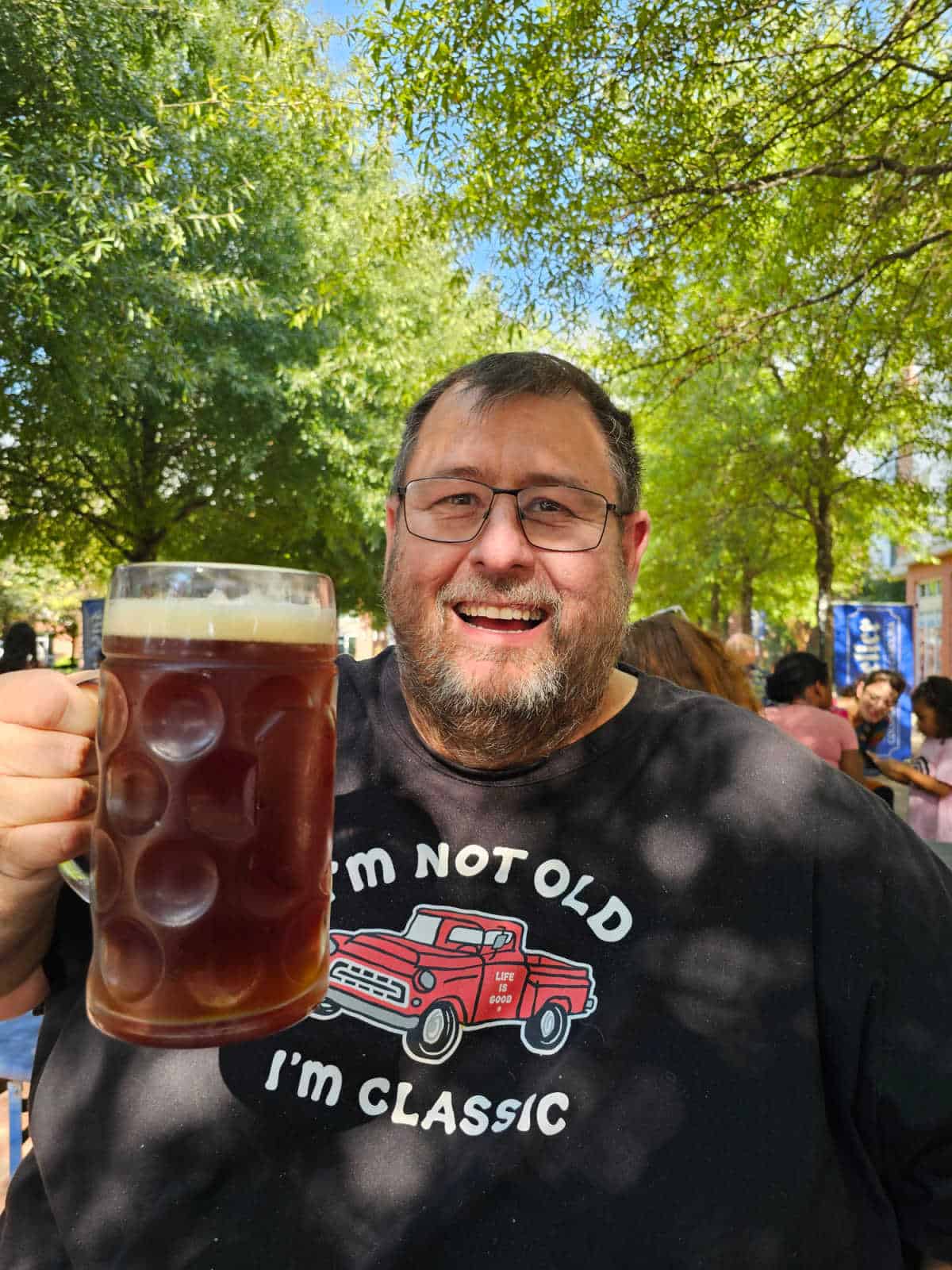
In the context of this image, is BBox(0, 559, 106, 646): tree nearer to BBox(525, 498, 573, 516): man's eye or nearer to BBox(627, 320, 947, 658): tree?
BBox(627, 320, 947, 658): tree

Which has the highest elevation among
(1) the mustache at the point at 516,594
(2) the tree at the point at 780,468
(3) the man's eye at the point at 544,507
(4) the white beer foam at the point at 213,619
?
(2) the tree at the point at 780,468

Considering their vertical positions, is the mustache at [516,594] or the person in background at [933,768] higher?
the mustache at [516,594]

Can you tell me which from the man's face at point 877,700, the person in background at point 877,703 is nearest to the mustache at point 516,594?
the person in background at point 877,703

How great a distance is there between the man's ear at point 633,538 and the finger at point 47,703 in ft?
3.59

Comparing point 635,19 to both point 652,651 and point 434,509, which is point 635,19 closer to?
point 652,651

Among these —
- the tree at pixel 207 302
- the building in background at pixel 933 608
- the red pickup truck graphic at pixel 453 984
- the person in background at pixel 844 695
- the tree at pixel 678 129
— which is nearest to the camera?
the red pickup truck graphic at pixel 453 984

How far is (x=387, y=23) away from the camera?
200 inches

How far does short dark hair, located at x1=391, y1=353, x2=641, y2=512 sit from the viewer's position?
1.75 m

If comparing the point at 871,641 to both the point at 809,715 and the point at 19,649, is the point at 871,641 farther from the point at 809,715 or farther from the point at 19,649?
the point at 19,649

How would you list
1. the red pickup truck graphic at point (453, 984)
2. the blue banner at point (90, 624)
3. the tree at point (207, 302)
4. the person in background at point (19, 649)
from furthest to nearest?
the blue banner at point (90, 624), the person in background at point (19, 649), the tree at point (207, 302), the red pickup truck graphic at point (453, 984)

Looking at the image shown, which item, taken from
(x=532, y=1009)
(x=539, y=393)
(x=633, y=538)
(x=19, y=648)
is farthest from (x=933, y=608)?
(x=532, y=1009)

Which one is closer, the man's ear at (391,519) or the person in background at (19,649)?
the man's ear at (391,519)

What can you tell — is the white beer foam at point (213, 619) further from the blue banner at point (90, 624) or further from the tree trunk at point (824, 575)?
the tree trunk at point (824, 575)

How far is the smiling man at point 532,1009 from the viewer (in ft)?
4.20
